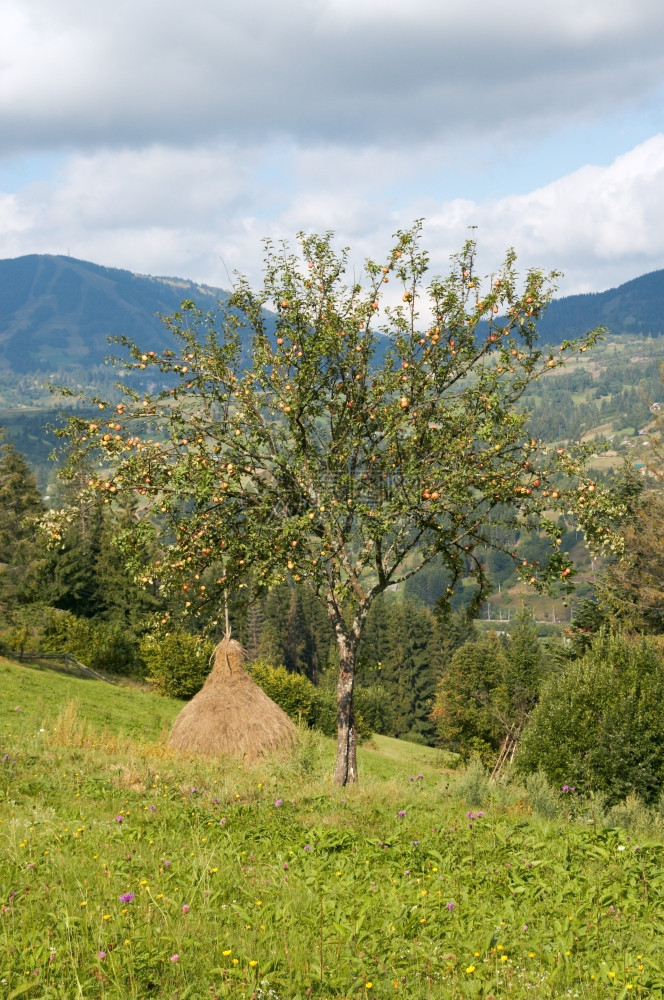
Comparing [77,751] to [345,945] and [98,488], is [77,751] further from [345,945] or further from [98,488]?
[345,945]

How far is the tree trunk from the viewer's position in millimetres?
13820

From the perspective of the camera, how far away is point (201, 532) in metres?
12.9

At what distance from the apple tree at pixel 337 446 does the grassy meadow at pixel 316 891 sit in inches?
142

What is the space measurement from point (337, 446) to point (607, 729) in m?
9.47

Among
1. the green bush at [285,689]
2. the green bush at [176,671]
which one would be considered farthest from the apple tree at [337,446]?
the green bush at [285,689]

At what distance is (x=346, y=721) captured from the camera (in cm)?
1416

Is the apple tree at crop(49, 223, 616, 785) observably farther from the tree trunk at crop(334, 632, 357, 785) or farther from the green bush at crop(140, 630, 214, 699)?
the green bush at crop(140, 630, 214, 699)

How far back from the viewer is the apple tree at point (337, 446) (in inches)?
488

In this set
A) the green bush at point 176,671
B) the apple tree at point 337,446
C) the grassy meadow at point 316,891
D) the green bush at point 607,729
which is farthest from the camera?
the green bush at point 176,671

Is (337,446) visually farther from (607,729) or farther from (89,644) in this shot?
(89,644)

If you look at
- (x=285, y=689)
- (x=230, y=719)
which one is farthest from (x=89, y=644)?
(x=230, y=719)

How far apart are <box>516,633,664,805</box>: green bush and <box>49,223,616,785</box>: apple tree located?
5905 mm

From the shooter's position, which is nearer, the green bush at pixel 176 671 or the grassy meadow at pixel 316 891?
the grassy meadow at pixel 316 891

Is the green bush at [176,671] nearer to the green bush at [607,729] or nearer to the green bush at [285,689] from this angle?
the green bush at [285,689]
